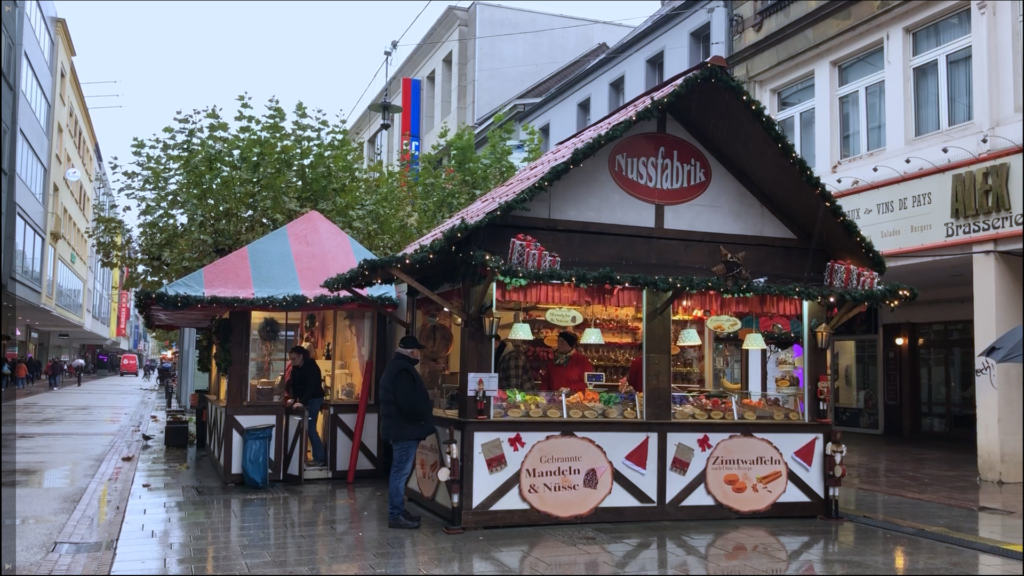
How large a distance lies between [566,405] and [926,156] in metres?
8.55

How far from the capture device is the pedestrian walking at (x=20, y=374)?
40469 millimetres

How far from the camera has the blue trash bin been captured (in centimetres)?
1137

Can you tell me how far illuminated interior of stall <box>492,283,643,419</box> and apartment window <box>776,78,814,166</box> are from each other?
798 centimetres

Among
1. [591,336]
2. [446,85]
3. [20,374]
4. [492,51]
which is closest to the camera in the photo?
[591,336]

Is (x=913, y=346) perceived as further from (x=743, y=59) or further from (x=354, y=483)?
(x=354, y=483)

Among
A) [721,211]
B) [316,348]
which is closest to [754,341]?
[721,211]

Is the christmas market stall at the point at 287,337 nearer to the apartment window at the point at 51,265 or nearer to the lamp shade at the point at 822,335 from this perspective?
the lamp shade at the point at 822,335

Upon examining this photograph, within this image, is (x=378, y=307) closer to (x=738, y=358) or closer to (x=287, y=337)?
(x=287, y=337)

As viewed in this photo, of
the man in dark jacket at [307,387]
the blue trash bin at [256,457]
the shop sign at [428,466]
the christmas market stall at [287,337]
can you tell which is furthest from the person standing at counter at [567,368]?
the blue trash bin at [256,457]

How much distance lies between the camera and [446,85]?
3797 cm

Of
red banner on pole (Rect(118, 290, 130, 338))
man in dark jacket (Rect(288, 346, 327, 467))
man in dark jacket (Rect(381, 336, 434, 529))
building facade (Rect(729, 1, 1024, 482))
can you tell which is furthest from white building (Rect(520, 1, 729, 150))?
red banner on pole (Rect(118, 290, 130, 338))

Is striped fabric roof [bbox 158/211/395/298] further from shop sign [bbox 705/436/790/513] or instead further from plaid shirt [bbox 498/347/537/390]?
shop sign [bbox 705/436/790/513]

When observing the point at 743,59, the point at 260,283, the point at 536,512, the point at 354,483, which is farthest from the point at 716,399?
the point at 743,59

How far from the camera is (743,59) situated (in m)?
18.8
